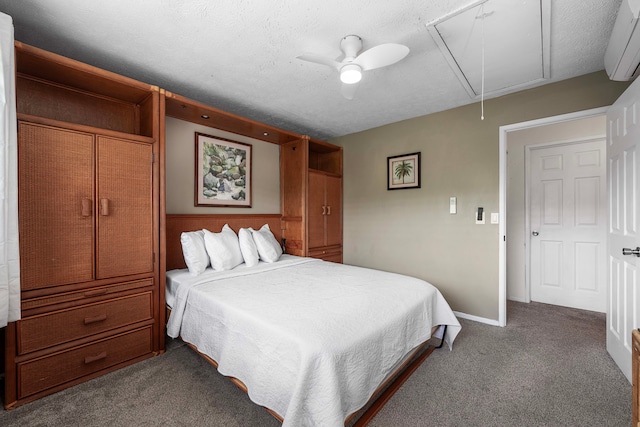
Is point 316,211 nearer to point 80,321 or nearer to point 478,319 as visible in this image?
point 478,319

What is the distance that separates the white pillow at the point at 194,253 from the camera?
8.27 ft

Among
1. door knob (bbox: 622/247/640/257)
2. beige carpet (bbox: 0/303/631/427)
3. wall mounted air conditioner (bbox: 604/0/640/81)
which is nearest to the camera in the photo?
wall mounted air conditioner (bbox: 604/0/640/81)

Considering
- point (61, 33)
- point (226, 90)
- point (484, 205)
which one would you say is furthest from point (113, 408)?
point (484, 205)

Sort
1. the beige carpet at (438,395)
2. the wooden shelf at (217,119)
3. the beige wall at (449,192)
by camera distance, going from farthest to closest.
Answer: the beige wall at (449,192) < the wooden shelf at (217,119) < the beige carpet at (438,395)

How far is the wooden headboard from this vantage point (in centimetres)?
289

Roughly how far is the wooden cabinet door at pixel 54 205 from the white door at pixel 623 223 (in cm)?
370

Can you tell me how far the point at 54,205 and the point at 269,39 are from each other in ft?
6.04

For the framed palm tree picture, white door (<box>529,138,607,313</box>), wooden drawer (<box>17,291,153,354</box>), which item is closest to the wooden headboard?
wooden drawer (<box>17,291,153,354</box>)

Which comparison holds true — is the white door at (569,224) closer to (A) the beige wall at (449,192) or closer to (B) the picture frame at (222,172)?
(A) the beige wall at (449,192)

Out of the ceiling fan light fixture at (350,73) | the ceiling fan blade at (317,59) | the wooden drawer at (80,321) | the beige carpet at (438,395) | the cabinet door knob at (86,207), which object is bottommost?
the beige carpet at (438,395)

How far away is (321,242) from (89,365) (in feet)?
8.94

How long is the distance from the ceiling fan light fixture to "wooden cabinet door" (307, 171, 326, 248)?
196cm

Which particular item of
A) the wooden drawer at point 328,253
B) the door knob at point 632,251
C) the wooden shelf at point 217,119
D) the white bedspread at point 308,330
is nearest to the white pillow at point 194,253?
the white bedspread at point 308,330

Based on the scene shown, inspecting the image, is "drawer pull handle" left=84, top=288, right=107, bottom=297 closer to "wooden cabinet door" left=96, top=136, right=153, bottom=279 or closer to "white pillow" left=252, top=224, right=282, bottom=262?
"wooden cabinet door" left=96, top=136, right=153, bottom=279
